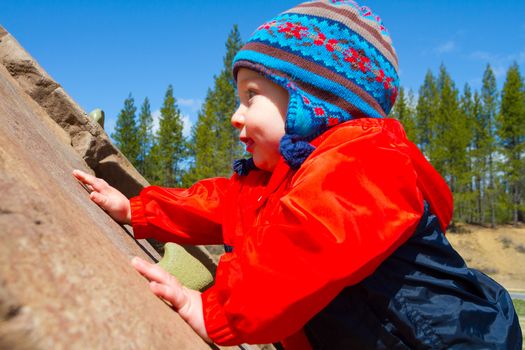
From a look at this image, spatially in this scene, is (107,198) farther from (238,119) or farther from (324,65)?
(324,65)

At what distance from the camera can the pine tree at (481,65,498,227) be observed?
101 ft

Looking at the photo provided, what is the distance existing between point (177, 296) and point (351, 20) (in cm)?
132

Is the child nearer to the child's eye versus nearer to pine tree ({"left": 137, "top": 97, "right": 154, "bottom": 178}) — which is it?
the child's eye

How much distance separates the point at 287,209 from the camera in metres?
1.43

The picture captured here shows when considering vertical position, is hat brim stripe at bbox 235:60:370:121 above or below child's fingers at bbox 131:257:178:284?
above

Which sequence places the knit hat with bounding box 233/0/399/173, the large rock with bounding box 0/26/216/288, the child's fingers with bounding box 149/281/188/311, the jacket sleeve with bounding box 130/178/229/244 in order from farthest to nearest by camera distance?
1. the large rock with bounding box 0/26/216/288
2. the jacket sleeve with bounding box 130/178/229/244
3. the knit hat with bounding box 233/0/399/173
4. the child's fingers with bounding box 149/281/188/311

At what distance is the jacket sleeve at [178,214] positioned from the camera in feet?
7.28

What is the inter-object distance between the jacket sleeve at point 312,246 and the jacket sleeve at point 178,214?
828 mm

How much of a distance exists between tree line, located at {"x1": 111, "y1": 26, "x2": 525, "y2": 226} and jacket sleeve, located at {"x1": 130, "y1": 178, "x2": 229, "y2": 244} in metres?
25.5

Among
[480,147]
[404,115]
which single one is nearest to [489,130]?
[480,147]

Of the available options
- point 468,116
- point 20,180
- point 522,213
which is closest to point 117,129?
point 468,116

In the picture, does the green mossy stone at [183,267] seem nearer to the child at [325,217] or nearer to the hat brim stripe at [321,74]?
the child at [325,217]

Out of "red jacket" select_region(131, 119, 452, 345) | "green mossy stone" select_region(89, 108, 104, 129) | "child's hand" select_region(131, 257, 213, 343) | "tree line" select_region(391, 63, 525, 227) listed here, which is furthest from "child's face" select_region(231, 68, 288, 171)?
"tree line" select_region(391, 63, 525, 227)

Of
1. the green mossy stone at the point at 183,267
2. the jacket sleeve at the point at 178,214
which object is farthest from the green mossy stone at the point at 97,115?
the green mossy stone at the point at 183,267
